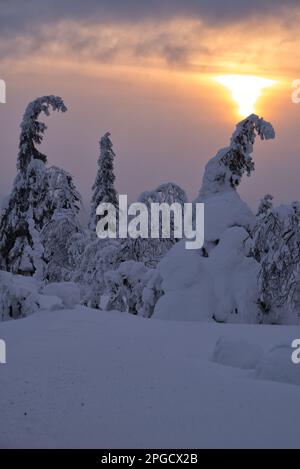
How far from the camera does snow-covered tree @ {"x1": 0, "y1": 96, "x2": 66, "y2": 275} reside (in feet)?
83.6

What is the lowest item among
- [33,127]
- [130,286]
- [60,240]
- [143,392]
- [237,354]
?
[143,392]

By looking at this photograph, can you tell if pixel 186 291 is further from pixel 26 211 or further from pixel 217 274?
pixel 26 211

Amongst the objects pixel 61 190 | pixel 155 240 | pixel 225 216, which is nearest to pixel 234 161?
pixel 225 216

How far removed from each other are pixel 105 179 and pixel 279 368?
103 ft

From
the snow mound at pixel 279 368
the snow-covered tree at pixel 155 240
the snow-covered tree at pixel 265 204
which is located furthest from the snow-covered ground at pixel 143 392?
the snow-covered tree at pixel 265 204

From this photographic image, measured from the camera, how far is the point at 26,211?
86.1 feet

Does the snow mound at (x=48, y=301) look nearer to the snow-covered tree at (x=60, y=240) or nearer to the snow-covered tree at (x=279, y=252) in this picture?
the snow-covered tree at (x=279, y=252)

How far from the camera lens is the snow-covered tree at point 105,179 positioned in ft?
123

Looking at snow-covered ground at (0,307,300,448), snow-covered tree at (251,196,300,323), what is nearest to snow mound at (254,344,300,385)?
snow-covered ground at (0,307,300,448)

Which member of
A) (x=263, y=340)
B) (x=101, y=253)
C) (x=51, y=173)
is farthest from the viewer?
(x=51, y=173)
